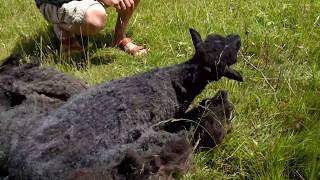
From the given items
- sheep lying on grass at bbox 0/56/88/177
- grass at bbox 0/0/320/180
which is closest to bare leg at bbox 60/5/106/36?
grass at bbox 0/0/320/180

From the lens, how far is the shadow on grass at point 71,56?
311cm

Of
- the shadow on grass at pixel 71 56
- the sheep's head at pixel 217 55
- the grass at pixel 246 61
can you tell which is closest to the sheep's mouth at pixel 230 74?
the sheep's head at pixel 217 55

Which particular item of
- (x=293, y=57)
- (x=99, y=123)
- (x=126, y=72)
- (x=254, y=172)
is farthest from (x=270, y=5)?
(x=99, y=123)

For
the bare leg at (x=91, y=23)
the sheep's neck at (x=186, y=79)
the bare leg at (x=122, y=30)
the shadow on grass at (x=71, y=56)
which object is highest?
the sheep's neck at (x=186, y=79)

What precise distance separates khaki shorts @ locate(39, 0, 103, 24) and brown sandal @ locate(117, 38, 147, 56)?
306mm

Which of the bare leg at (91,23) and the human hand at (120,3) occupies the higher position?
the human hand at (120,3)

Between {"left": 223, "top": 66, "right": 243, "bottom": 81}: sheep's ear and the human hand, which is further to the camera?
the human hand

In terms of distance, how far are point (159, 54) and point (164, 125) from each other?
47.2 inches

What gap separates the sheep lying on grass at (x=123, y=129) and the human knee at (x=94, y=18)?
3.71 feet

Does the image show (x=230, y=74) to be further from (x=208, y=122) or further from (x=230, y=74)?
(x=208, y=122)

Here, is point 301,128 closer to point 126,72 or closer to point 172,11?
point 126,72

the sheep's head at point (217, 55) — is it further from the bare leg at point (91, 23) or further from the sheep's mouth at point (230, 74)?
the bare leg at point (91, 23)

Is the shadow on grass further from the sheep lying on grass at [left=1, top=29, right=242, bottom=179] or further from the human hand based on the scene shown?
the sheep lying on grass at [left=1, top=29, right=242, bottom=179]

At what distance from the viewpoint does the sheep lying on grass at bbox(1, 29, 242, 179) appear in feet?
5.66
